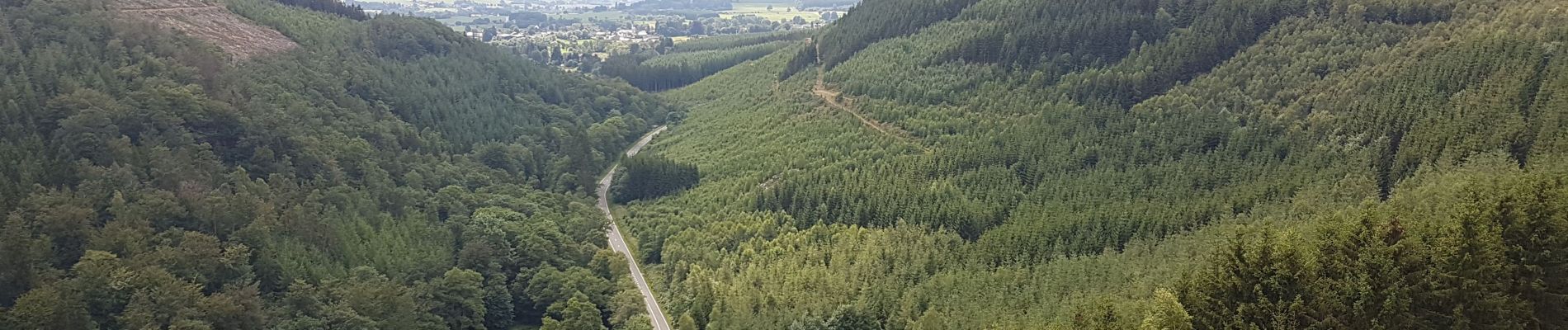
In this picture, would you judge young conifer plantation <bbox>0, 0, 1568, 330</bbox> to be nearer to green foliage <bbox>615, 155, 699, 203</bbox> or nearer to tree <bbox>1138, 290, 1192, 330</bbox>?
tree <bbox>1138, 290, 1192, 330</bbox>

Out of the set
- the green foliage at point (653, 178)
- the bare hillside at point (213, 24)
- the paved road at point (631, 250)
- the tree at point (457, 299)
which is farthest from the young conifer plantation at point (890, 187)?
the bare hillside at point (213, 24)

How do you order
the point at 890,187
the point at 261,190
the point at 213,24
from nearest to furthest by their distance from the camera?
the point at 261,190
the point at 890,187
the point at 213,24

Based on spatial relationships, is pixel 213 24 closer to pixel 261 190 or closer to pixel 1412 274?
pixel 261 190

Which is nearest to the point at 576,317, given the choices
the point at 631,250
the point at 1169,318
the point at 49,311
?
the point at 631,250

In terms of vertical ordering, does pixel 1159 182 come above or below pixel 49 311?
above

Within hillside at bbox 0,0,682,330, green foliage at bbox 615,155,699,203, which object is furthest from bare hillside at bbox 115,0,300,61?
green foliage at bbox 615,155,699,203

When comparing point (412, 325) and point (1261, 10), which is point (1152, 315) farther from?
point (1261, 10)

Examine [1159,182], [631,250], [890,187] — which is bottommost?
[631,250]
